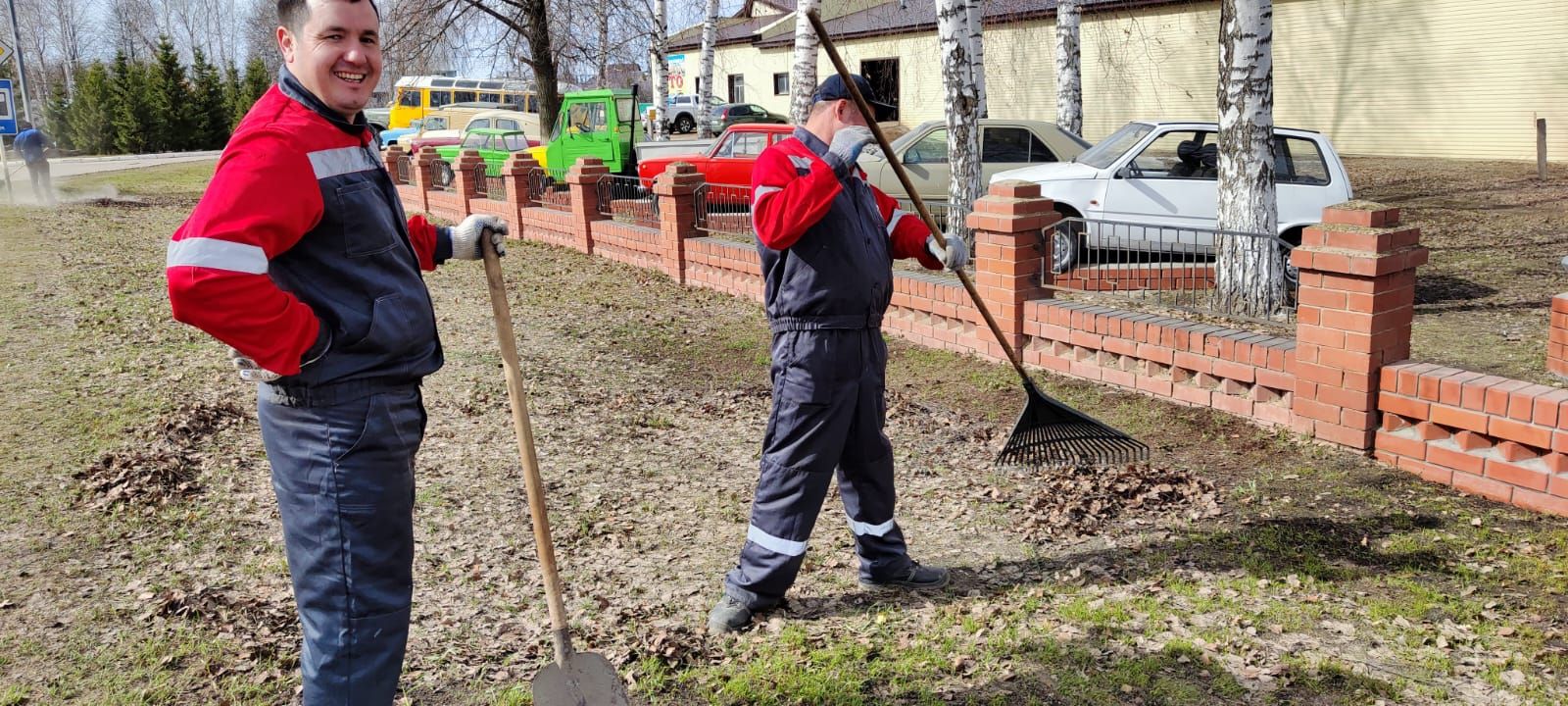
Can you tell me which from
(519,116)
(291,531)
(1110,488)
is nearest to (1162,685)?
(1110,488)

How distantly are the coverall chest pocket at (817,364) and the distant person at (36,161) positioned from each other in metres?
22.8

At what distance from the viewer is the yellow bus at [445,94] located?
37281mm

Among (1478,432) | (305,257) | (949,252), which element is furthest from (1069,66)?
(305,257)

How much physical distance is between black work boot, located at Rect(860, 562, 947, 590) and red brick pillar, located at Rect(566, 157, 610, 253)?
937cm

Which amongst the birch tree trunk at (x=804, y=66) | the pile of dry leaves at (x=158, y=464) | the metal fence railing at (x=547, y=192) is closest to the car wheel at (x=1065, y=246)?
the pile of dry leaves at (x=158, y=464)

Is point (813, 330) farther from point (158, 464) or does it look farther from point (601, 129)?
point (601, 129)

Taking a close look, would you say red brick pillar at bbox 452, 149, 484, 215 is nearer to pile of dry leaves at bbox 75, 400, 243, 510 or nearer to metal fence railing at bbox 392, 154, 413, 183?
metal fence railing at bbox 392, 154, 413, 183

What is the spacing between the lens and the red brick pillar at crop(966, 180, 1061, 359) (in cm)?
691

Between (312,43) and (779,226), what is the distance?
1.47 meters

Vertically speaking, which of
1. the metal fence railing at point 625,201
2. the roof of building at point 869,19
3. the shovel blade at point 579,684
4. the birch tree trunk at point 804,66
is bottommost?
the shovel blade at point 579,684

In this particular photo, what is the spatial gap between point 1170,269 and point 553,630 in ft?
17.4

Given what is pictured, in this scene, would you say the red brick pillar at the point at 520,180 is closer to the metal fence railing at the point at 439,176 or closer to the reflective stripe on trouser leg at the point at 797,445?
the metal fence railing at the point at 439,176

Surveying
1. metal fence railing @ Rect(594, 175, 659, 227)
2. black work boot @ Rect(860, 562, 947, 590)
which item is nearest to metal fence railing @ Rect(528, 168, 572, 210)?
metal fence railing @ Rect(594, 175, 659, 227)

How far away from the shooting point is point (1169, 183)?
1002 cm
